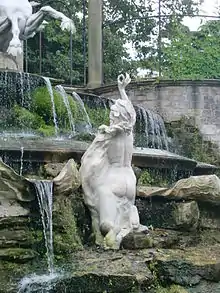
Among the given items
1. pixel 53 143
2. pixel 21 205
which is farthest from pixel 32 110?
pixel 21 205

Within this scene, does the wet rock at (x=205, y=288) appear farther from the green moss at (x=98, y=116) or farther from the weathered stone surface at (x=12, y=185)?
the green moss at (x=98, y=116)

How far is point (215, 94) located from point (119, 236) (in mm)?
9277

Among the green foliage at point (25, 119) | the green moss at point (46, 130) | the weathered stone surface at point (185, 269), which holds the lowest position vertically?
the weathered stone surface at point (185, 269)

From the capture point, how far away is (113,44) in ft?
74.8

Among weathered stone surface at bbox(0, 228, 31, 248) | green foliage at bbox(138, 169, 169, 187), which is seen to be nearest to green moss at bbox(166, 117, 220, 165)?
green foliage at bbox(138, 169, 169, 187)

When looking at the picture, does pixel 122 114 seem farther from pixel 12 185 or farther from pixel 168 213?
pixel 12 185

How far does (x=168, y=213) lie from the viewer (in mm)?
8102

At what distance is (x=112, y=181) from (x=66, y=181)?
53 cm

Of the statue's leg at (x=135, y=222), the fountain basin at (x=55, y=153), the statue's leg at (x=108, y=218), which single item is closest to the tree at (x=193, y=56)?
the fountain basin at (x=55, y=153)

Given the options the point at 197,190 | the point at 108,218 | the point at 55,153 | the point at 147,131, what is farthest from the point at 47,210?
the point at 147,131

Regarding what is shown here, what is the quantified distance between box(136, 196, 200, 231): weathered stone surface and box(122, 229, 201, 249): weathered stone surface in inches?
4.8

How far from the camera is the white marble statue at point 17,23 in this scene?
43.2 feet

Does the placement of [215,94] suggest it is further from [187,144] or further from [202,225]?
[202,225]

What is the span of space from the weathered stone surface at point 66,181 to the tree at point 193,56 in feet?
38.1
